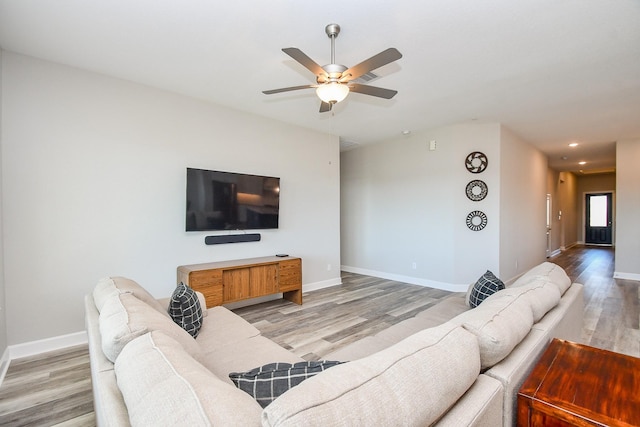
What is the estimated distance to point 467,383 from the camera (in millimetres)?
957

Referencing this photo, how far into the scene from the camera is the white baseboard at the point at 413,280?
4.91 meters

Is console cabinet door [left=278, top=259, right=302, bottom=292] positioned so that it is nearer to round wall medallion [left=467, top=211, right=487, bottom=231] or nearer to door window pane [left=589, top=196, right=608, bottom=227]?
round wall medallion [left=467, top=211, right=487, bottom=231]

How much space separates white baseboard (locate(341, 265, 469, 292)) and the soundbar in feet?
9.47

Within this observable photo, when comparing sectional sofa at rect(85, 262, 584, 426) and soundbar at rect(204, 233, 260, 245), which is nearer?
sectional sofa at rect(85, 262, 584, 426)

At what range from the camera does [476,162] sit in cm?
483

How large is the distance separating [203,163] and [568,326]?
391 centimetres

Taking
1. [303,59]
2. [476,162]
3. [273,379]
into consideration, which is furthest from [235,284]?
[476,162]

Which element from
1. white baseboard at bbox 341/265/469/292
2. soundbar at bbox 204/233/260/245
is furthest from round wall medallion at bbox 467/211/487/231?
soundbar at bbox 204/233/260/245

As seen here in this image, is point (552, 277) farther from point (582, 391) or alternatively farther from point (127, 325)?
point (127, 325)

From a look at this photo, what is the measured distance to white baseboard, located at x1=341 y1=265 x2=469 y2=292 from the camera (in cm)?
491

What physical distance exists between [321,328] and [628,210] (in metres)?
6.64

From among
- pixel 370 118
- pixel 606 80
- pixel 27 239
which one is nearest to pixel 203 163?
pixel 27 239

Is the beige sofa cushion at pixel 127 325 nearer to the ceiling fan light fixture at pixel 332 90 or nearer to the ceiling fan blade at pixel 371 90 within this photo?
the ceiling fan light fixture at pixel 332 90

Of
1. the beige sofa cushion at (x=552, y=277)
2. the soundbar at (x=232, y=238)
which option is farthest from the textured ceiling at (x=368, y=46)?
the beige sofa cushion at (x=552, y=277)
